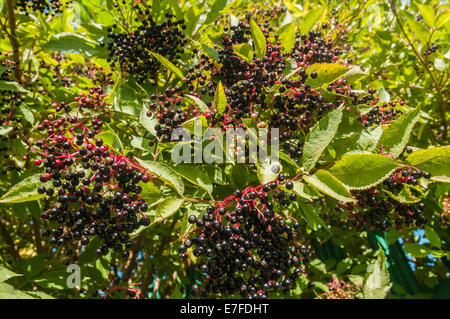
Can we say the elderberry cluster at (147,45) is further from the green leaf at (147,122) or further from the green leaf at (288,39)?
the green leaf at (288,39)

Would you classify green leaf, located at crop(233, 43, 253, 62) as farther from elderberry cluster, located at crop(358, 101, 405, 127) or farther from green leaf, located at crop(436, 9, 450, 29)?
green leaf, located at crop(436, 9, 450, 29)

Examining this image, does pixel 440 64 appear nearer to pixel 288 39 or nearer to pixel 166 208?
pixel 288 39

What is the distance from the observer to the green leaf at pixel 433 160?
1391 mm

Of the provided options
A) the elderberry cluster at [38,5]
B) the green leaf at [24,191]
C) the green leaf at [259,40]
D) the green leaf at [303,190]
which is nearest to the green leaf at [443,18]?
the green leaf at [259,40]

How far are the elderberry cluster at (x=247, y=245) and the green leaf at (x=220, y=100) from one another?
0.37 m

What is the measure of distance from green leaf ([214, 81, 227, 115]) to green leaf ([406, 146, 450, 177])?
0.85 m

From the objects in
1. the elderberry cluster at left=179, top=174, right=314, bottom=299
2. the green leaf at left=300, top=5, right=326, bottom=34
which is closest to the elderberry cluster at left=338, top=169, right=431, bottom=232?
the elderberry cluster at left=179, top=174, right=314, bottom=299

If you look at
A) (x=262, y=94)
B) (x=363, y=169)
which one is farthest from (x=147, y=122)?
(x=363, y=169)

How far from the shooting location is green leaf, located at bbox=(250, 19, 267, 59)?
1548 mm

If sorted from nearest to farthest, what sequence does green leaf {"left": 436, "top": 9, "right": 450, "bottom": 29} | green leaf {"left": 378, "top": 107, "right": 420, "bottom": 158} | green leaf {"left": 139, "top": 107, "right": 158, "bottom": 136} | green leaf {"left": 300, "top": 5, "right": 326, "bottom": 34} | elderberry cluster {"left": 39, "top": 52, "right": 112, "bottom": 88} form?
green leaf {"left": 378, "top": 107, "right": 420, "bottom": 158}, green leaf {"left": 139, "top": 107, "right": 158, "bottom": 136}, green leaf {"left": 300, "top": 5, "right": 326, "bottom": 34}, green leaf {"left": 436, "top": 9, "right": 450, "bottom": 29}, elderberry cluster {"left": 39, "top": 52, "right": 112, "bottom": 88}

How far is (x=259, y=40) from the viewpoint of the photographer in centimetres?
157

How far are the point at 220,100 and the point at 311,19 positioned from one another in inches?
33.8
